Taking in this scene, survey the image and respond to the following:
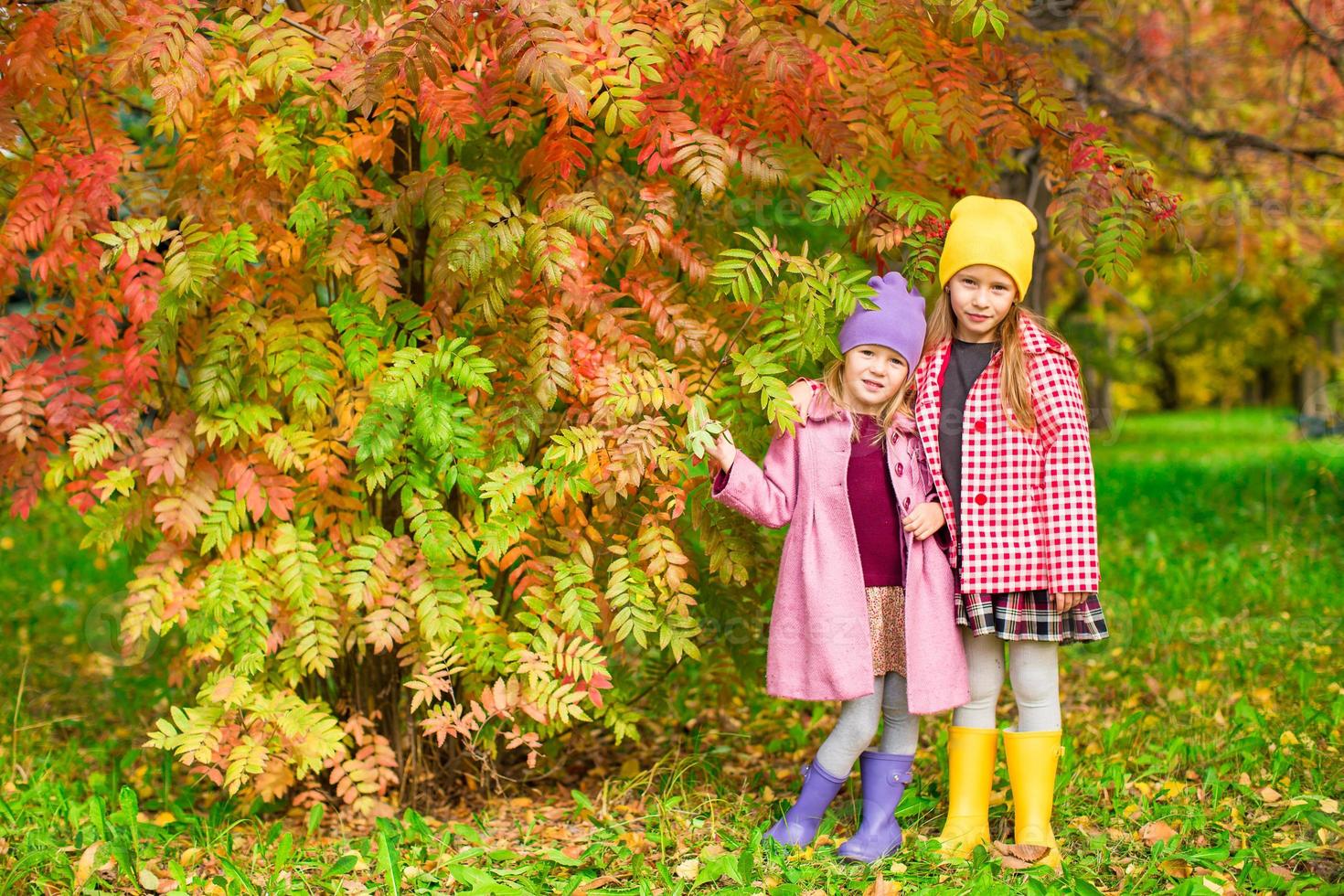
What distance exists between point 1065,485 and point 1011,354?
38 centimetres

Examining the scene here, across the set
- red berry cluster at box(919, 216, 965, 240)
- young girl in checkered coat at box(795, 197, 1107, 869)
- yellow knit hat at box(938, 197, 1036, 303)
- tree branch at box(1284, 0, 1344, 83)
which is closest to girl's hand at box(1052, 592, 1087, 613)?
young girl in checkered coat at box(795, 197, 1107, 869)

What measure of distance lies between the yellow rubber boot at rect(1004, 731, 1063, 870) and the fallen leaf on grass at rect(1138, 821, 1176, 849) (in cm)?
31

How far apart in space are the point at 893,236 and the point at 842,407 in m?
0.50

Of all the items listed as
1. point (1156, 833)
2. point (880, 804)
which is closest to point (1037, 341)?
point (880, 804)

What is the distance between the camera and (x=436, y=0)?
9.84ft

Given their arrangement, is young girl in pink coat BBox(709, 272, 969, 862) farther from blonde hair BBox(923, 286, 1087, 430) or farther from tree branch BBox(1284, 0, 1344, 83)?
tree branch BBox(1284, 0, 1344, 83)

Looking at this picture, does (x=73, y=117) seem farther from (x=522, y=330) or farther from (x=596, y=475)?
(x=596, y=475)

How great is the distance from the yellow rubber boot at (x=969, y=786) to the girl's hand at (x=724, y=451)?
1.05 meters

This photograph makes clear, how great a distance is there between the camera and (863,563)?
331cm

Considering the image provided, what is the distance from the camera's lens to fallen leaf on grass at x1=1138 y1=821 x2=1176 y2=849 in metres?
3.42

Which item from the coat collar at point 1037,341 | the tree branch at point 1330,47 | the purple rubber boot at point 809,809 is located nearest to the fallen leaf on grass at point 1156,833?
the purple rubber boot at point 809,809

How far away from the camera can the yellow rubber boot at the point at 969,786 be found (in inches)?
132

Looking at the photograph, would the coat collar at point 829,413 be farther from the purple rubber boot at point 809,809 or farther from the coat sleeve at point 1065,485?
the purple rubber boot at point 809,809

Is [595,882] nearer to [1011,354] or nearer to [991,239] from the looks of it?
[1011,354]
